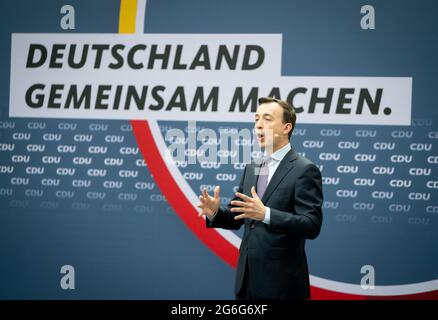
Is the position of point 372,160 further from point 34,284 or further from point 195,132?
point 34,284

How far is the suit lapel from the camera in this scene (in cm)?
232

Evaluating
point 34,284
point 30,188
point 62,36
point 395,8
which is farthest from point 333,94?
point 34,284

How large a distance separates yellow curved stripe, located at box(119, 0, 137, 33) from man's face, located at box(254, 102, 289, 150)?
173cm

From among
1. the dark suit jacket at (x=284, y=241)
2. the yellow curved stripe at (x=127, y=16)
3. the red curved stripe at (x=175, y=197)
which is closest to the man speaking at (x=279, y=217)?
the dark suit jacket at (x=284, y=241)

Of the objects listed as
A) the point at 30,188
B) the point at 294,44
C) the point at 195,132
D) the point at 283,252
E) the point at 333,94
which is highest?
the point at 294,44

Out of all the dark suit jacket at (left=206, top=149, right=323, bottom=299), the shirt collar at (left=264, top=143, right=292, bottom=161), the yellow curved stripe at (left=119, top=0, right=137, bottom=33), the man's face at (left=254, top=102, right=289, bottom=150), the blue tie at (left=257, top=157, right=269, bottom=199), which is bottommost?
the dark suit jacket at (left=206, top=149, right=323, bottom=299)

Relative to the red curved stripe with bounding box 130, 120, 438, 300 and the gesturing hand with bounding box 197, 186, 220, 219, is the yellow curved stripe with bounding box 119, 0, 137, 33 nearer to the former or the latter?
the red curved stripe with bounding box 130, 120, 438, 300

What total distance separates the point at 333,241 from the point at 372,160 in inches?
26.2

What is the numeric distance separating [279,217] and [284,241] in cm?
20

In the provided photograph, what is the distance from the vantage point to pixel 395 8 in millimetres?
3449

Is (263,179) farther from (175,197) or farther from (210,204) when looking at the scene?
(175,197)

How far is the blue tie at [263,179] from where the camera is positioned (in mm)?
2408

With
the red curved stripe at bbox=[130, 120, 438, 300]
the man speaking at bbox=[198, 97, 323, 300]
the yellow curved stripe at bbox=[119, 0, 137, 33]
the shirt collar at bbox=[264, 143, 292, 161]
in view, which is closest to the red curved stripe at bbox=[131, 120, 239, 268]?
the red curved stripe at bbox=[130, 120, 438, 300]

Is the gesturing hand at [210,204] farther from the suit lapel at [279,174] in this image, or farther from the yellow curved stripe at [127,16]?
the yellow curved stripe at [127,16]
